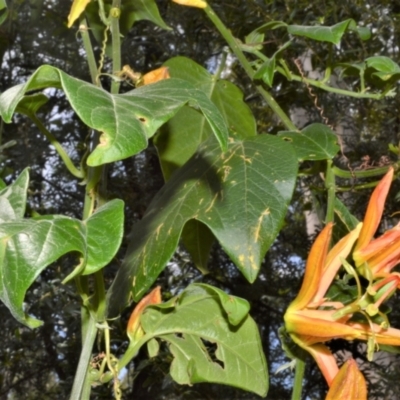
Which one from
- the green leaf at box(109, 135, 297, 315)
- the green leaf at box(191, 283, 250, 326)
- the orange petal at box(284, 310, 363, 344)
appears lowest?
the orange petal at box(284, 310, 363, 344)

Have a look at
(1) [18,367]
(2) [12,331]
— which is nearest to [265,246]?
(2) [12,331]

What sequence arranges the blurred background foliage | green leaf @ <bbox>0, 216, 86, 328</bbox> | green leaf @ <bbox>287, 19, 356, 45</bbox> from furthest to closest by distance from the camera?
the blurred background foliage < green leaf @ <bbox>287, 19, 356, 45</bbox> < green leaf @ <bbox>0, 216, 86, 328</bbox>

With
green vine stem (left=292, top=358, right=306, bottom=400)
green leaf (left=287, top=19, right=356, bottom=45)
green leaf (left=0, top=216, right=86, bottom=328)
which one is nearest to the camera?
green leaf (left=0, top=216, right=86, bottom=328)

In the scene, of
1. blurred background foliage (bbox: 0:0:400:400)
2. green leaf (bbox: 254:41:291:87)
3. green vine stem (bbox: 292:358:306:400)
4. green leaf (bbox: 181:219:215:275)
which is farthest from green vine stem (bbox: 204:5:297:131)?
blurred background foliage (bbox: 0:0:400:400)

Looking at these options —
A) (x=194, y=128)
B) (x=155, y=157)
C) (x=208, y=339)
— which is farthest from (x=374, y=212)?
(x=155, y=157)

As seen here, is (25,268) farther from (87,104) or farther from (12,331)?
(12,331)

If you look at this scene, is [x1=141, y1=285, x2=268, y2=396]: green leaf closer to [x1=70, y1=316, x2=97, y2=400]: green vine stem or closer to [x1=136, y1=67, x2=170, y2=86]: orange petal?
[x1=70, y1=316, x2=97, y2=400]: green vine stem

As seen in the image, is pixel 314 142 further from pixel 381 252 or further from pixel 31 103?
pixel 31 103

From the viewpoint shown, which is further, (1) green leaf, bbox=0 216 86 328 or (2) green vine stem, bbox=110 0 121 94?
(2) green vine stem, bbox=110 0 121 94

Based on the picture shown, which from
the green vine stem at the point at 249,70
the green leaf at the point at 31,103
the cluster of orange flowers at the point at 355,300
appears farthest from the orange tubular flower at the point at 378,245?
the green leaf at the point at 31,103
